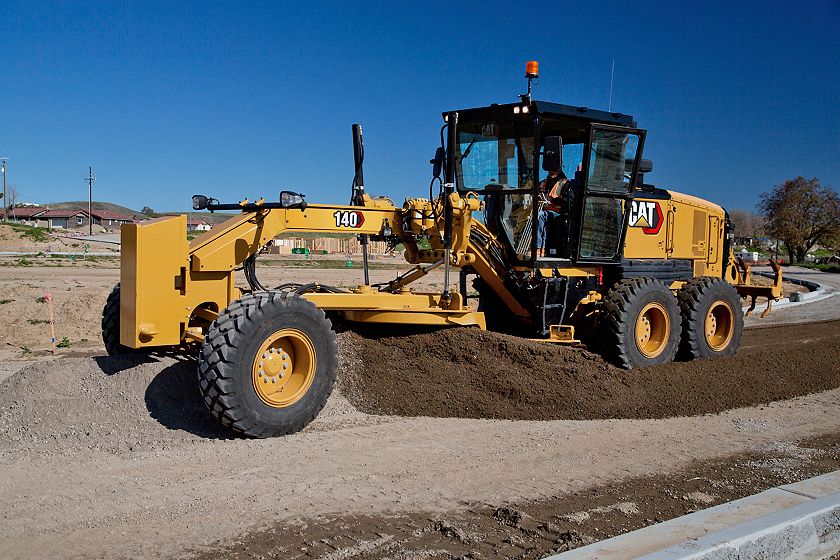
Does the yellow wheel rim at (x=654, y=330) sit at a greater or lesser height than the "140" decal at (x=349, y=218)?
lesser

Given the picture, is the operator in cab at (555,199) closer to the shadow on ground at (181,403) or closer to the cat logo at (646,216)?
the cat logo at (646,216)

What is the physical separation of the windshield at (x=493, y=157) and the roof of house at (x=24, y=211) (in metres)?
114

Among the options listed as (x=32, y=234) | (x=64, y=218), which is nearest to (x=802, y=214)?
(x=32, y=234)

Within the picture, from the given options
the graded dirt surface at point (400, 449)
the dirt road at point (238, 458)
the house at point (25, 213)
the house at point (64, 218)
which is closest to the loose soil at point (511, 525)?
the graded dirt surface at point (400, 449)

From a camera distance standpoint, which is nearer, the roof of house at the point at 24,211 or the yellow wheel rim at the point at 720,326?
the yellow wheel rim at the point at 720,326

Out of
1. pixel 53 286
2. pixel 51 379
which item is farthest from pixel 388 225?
pixel 53 286

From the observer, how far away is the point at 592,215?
9367mm

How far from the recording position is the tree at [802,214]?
199ft

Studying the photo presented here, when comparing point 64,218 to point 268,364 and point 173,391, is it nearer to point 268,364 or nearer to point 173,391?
point 173,391

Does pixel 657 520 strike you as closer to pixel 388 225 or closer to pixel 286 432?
pixel 286 432

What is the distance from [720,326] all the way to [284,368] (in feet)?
21.4

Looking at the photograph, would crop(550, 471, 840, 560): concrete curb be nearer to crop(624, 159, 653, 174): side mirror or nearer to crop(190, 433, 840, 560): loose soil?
crop(190, 433, 840, 560): loose soil

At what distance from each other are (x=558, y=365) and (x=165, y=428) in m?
3.81

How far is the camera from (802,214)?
2429 inches
